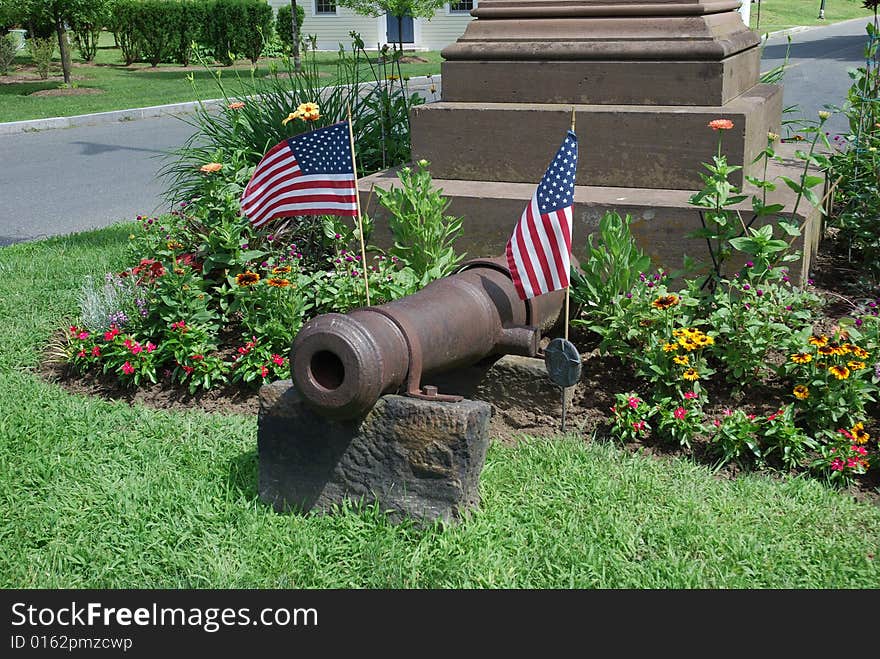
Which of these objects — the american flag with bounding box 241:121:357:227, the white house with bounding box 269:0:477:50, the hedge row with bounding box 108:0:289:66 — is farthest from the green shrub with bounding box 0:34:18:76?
the american flag with bounding box 241:121:357:227

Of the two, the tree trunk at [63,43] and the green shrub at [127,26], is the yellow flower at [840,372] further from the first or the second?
the green shrub at [127,26]

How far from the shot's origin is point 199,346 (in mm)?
4770

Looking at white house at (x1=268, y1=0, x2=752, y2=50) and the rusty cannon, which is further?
white house at (x1=268, y1=0, x2=752, y2=50)

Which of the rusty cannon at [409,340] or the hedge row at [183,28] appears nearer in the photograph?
the rusty cannon at [409,340]

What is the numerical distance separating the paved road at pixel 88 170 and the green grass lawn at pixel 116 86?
1.07 metres

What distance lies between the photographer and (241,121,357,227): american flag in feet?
13.1

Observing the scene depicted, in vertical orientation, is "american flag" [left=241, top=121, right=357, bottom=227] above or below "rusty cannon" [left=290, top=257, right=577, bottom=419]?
above

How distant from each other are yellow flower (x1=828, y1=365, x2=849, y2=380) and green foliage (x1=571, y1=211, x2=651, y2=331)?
0.96 meters

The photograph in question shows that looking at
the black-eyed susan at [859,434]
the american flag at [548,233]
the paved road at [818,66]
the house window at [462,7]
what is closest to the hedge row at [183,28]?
the house window at [462,7]

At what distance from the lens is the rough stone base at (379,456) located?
3379mm

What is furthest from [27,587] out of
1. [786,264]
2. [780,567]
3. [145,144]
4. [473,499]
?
[145,144]

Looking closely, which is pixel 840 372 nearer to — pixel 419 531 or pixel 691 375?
pixel 691 375

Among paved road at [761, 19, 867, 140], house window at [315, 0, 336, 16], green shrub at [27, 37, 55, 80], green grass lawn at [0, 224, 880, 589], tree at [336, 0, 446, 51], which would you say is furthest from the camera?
house window at [315, 0, 336, 16]

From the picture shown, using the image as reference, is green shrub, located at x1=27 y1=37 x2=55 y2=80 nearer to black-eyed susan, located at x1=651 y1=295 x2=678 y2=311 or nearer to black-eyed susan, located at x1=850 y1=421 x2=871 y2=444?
black-eyed susan, located at x1=651 y1=295 x2=678 y2=311
